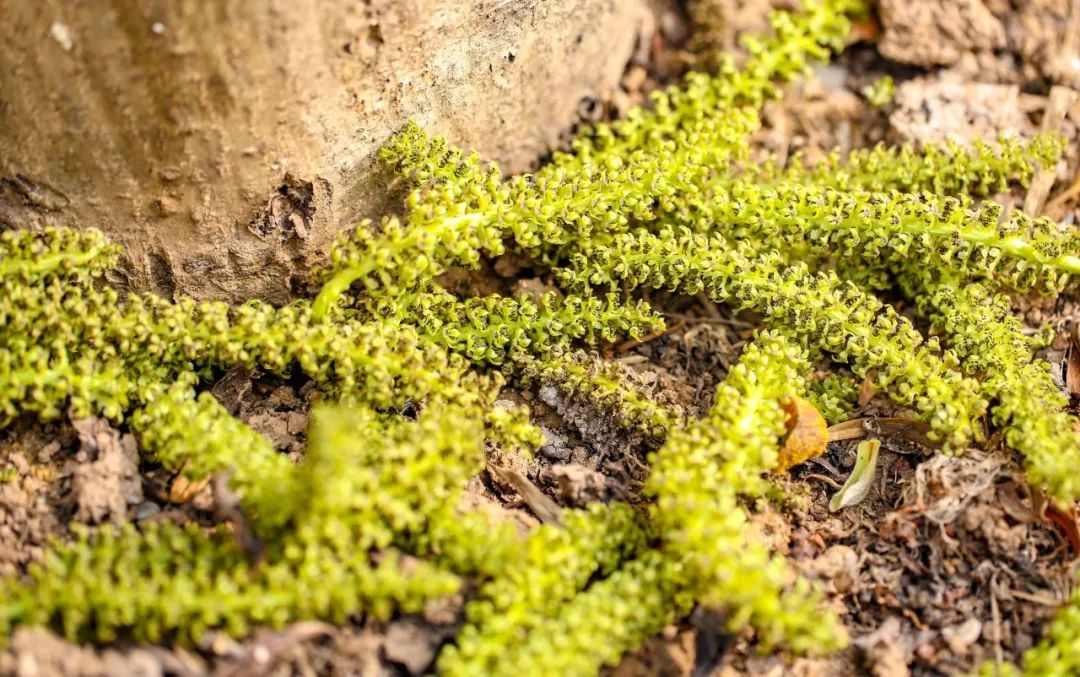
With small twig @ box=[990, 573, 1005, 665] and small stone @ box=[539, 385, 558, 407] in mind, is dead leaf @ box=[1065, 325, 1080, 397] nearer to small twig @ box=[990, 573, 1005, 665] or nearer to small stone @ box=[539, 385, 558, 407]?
small twig @ box=[990, 573, 1005, 665]

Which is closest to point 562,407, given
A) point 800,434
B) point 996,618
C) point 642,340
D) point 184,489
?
point 642,340

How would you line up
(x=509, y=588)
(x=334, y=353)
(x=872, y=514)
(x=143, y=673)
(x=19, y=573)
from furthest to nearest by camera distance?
1. (x=872, y=514)
2. (x=334, y=353)
3. (x=19, y=573)
4. (x=509, y=588)
5. (x=143, y=673)

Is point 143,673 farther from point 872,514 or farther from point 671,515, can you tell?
point 872,514

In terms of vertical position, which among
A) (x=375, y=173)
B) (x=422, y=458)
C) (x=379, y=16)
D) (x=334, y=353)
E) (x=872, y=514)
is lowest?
(x=872, y=514)

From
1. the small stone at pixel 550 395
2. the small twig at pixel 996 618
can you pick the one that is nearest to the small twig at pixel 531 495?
the small stone at pixel 550 395

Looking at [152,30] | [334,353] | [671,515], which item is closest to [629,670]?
[671,515]

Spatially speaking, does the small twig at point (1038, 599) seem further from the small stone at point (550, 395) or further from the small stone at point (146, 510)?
the small stone at point (146, 510)

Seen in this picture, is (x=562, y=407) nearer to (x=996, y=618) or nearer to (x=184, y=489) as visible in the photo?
(x=184, y=489)
